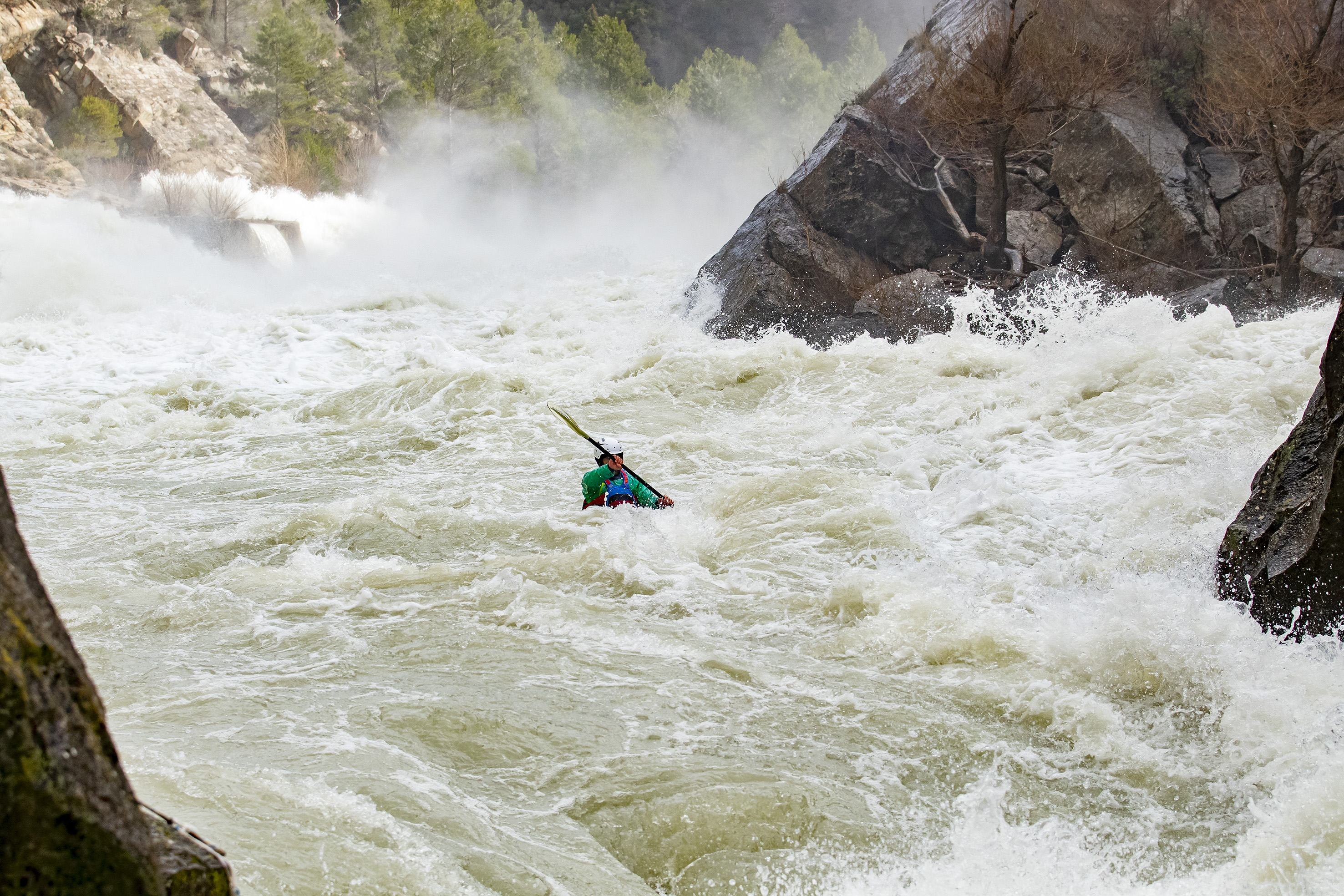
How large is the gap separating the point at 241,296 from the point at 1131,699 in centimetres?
1805

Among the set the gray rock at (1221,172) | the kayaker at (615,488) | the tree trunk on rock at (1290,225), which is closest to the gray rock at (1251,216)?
the gray rock at (1221,172)

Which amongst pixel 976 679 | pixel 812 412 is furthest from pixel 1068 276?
pixel 976 679

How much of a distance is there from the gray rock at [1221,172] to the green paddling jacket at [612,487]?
11.8m

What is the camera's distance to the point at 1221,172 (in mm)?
15102

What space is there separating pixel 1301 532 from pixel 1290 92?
34.4 feet

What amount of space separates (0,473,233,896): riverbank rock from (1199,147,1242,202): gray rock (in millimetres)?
16534

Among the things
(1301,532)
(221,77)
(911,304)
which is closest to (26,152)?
(221,77)

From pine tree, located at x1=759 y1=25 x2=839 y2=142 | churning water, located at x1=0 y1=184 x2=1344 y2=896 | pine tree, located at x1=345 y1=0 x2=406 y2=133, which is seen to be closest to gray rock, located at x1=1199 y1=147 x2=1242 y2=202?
churning water, located at x1=0 y1=184 x2=1344 y2=896

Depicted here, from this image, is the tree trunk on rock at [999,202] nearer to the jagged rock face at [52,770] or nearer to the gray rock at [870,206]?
the gray rock at [870,206]

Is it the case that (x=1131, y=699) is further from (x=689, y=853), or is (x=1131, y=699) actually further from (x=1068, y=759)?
(x=689, y=853)

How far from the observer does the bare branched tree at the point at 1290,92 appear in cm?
1261

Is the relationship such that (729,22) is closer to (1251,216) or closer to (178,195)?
(178,195)

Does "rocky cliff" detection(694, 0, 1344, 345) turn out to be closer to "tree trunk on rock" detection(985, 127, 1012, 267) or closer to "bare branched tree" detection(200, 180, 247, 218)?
"tree trunk on rock" detection(985, 127, 1012, 267)

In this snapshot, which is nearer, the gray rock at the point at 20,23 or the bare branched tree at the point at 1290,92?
the bare branched tree at the point at 1290,92
